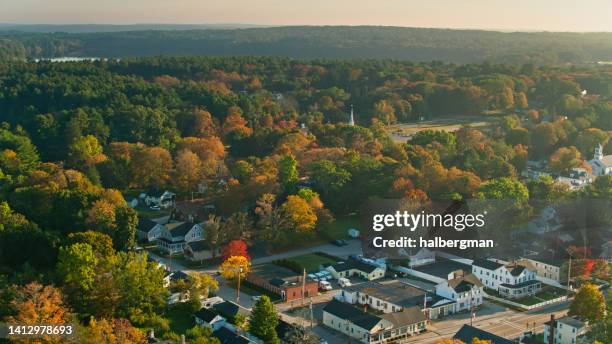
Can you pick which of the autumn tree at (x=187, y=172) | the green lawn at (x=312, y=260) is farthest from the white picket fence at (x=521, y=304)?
the autumn tree at (x=187, y=172)

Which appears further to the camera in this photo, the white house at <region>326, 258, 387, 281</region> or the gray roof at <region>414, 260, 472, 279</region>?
the white house at <region>326, 258, 387, 281</region>

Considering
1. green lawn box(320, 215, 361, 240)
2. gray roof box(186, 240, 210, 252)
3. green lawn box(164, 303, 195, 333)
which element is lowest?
green lawn box(320, 215, 361, 240)

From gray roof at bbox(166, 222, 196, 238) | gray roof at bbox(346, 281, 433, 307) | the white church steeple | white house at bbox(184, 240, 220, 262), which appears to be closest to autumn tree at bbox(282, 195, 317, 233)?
white house at bbox(184, 240, 220, 262)

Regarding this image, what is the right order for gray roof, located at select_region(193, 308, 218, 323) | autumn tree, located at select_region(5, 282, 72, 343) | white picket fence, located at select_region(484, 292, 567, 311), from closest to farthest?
autumn tree, located at select_region(5, 282, 72, 343) → gray roof, located at select_region(193, 308, 218, 323) → white picket fence, located at select_region(484, 292, 567, 311)

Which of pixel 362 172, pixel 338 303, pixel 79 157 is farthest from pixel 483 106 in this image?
pixel 338 303

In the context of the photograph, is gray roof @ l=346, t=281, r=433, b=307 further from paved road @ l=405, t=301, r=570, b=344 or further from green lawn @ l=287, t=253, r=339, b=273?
green lawn @ l=287, t=253, r=339, b=273

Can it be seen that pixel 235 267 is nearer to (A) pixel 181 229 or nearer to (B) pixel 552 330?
(A) pixel 181 229
